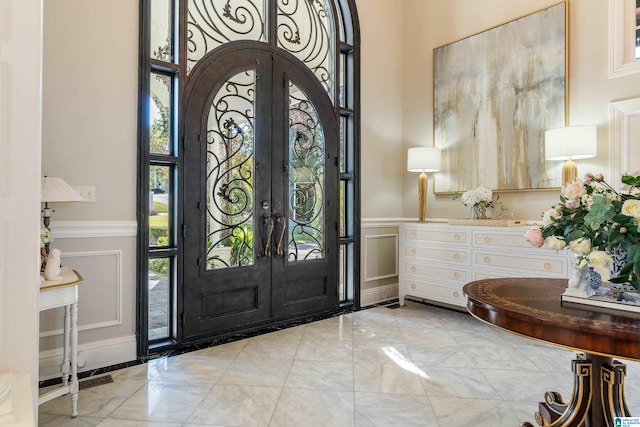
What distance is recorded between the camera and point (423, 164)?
410cm

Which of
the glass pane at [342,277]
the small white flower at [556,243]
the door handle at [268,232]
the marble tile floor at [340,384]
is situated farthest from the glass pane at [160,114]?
the small white flower at [556,243]

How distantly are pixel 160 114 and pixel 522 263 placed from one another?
314 cm

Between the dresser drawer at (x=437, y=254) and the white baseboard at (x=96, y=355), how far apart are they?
8.72 feet

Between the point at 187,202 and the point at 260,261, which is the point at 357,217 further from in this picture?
the point at 187,202

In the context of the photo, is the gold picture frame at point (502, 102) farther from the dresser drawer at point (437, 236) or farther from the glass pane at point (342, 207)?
the glass pane at point (342, 207)

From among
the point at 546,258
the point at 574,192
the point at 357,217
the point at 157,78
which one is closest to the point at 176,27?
the point at 157,78

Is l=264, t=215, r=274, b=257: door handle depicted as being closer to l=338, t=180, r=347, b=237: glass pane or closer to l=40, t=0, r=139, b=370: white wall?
l=338, t=180, r=347, b=237: glass pane

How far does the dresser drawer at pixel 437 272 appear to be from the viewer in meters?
3.65

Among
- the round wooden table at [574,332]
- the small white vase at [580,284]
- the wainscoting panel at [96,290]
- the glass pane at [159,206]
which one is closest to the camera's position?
the round wooden table at [574,332]

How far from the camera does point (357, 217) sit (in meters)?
4.23

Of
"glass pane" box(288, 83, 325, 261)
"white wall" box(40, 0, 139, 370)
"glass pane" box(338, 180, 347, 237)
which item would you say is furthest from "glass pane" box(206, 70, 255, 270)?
"glass pane" box(338, 180, 347, 237)

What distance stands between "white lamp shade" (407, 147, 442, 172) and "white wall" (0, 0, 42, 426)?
3328 millimetres

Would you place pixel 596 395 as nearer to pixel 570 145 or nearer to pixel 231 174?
pixel 570 145

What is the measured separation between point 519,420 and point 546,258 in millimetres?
1512
